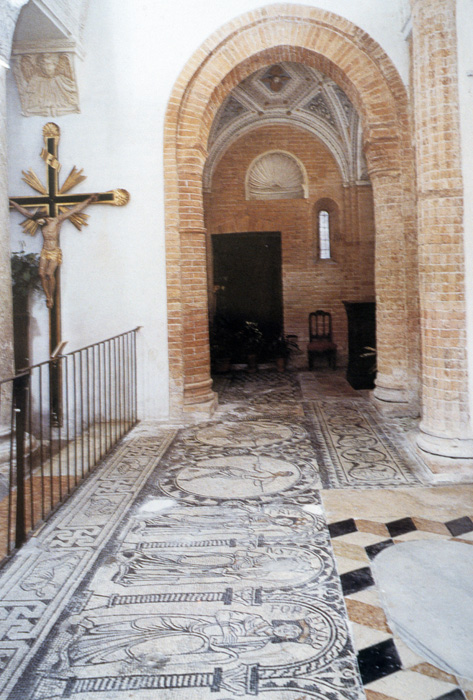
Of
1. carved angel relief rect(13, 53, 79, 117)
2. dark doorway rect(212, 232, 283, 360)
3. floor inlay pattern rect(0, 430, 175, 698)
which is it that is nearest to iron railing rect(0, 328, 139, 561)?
floor inlay pattern rect(0, 430, 175, 698)

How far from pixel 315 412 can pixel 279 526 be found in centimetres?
311

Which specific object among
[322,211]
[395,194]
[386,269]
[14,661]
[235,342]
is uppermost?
[322,211]

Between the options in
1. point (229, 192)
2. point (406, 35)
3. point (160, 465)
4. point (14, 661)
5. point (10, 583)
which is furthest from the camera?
point (229, 192)

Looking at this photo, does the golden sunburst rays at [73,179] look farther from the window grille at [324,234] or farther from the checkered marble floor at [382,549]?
the window grille at [324,234]

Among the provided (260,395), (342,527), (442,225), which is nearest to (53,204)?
(260,395)

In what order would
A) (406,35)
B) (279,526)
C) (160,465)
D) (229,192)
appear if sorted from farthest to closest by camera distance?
(229,192), (406,35), (160,465), (279,526)

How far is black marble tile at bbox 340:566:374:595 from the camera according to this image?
105 inches

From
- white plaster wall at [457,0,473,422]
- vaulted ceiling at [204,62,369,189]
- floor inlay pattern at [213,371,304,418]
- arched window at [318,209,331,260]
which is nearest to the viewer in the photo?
white plaster wall at [457,0,473,422]

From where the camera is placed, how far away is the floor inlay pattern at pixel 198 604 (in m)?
2.08

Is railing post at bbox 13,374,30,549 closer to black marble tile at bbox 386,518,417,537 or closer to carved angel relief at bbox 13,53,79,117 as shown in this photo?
black marble tile at bbox 386,518,417,537

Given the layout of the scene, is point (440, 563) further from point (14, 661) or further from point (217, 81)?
point (217, 81)

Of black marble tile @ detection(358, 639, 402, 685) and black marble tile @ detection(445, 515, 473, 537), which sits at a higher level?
black marble tile @ detection(445, 515, 473, 537)

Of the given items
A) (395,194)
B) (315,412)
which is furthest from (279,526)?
(395,194)

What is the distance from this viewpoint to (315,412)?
21.1 feet
